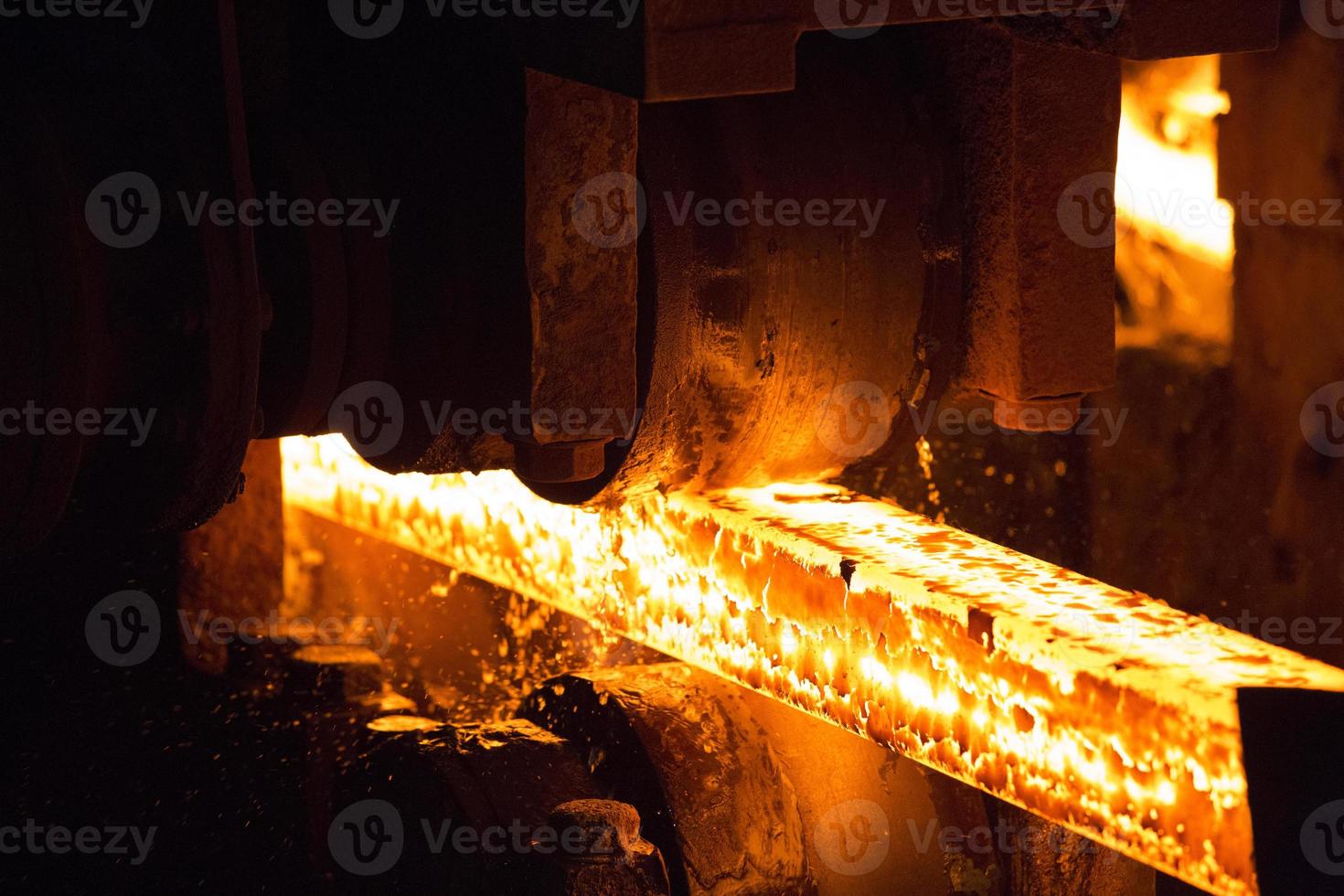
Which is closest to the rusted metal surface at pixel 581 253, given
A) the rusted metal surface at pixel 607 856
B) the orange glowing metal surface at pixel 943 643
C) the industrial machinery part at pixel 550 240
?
the industrial machinery part at pixel 550 240

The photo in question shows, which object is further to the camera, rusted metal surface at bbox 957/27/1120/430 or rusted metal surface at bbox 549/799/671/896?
rusted metal surface at bbox 957/27/1120/430

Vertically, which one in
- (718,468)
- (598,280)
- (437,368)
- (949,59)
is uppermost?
(949,59)

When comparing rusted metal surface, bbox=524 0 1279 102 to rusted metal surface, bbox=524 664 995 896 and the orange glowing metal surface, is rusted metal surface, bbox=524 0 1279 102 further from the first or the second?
rusted metal surface, bbox=524 664 995 896

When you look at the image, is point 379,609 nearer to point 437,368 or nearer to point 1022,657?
point 437,368

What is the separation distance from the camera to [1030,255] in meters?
2.00

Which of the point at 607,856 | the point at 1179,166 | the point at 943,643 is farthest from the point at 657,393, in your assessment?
the point at 1179,166

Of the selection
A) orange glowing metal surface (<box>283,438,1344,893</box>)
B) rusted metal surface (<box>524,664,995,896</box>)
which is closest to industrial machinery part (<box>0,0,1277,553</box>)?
orange glowing metal surface (<box>283,438,1344,893</box>)

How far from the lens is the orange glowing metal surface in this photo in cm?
137

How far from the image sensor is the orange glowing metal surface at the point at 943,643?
53.9 inches

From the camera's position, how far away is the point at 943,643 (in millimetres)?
1636

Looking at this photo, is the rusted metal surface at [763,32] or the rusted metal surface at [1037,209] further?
the rusted metal surface at [1037,209]

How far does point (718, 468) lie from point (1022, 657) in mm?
631

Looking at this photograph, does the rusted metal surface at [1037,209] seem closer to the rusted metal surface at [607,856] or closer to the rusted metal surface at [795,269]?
the rusted metal surface at [795,269]

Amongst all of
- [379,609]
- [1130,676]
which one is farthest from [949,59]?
[379,609]
